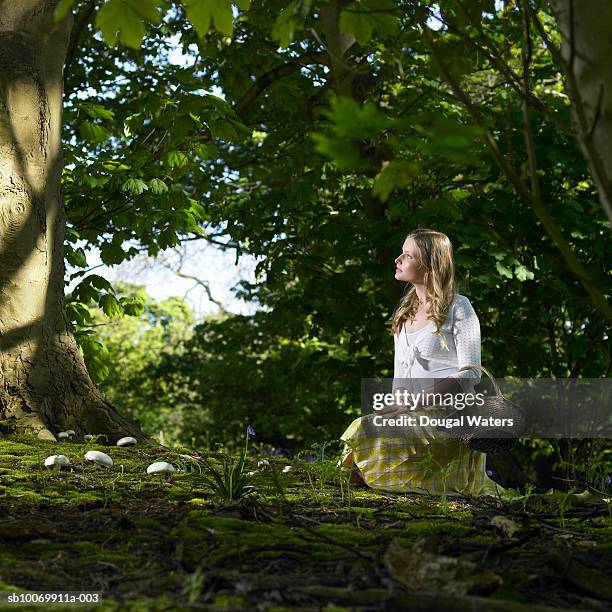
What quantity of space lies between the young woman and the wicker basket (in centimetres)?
15

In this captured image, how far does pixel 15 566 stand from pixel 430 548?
2.98ft

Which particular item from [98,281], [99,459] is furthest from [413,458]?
[98,281]

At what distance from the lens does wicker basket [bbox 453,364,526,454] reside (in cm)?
338

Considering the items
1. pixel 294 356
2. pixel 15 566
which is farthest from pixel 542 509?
pixel 294 356

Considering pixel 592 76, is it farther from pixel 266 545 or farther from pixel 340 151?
pixel 266 545

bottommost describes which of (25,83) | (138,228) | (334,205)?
(138,228)

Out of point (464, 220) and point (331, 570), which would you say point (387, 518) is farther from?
point (464, 220)

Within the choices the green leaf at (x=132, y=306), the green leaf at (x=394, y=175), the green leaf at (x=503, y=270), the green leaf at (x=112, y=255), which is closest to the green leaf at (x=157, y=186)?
the green leaf at (x=112, y=255)

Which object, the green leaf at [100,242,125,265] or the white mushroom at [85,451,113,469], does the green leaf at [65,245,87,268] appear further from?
the white mushroom at [85,451,113,469]

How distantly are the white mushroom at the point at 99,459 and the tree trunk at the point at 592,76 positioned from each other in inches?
96.1

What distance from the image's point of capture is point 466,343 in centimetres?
380

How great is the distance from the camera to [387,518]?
2.50 m

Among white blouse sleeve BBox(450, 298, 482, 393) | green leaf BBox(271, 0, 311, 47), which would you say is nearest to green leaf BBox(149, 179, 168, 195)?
white blouse sleeve BBox(450, 298, 482, 393)

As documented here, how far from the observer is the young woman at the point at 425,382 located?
3.63 metres
